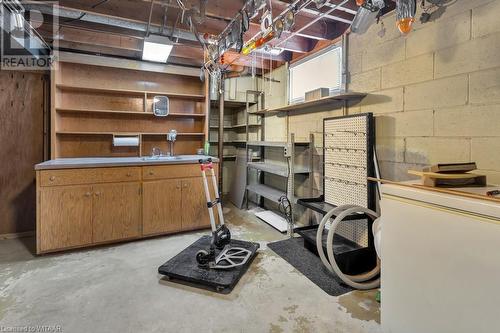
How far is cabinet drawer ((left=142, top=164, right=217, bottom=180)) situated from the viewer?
3.10m

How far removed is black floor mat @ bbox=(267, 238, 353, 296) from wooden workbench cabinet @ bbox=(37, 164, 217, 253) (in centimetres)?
110

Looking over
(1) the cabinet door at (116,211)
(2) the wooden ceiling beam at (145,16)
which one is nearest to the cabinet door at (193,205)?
(1) the cabinet door at (116,211)

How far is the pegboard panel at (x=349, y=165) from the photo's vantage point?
2.51m

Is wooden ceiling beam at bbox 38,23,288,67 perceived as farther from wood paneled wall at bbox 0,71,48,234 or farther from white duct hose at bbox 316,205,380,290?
white duct hose at bbox 316,205,380,290

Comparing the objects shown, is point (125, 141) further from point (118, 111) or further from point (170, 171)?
point (170, 171)

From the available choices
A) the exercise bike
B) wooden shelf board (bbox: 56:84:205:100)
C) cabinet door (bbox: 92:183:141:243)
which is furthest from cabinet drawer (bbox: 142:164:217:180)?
wooden shelf board (bbox: 56:84:205:100)

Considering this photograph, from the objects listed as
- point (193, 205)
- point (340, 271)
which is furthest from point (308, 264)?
point (193, 205)

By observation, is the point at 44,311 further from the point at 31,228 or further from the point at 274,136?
the point at 274,136

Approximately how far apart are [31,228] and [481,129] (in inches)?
182

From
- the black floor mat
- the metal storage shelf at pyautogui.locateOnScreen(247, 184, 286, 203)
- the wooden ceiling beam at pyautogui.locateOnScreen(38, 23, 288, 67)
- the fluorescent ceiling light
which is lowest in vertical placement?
the black floor mat

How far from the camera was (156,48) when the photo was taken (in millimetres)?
3105

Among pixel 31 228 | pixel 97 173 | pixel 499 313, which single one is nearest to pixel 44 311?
pixel 97 173

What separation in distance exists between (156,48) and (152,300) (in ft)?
8.67

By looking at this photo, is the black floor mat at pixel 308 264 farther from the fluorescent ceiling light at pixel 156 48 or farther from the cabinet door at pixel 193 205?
the fluorescent ceiling light at pixel 156 48
